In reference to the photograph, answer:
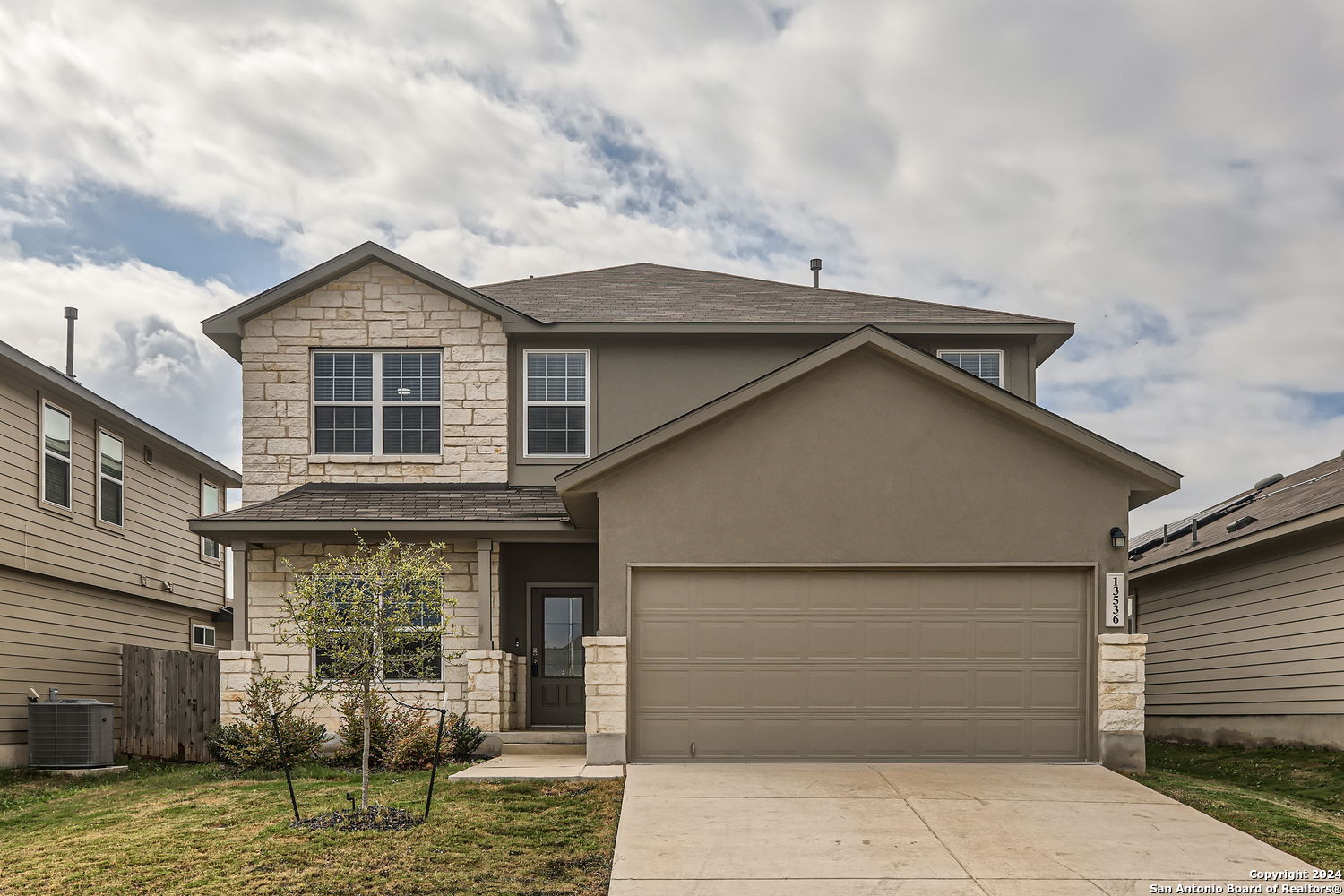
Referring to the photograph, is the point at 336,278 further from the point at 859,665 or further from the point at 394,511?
the point at 859,665

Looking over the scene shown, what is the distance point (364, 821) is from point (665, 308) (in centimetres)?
994

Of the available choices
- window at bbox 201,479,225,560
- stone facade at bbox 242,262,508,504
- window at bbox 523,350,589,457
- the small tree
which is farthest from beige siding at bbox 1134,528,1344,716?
window at bbox 201,479,225,560

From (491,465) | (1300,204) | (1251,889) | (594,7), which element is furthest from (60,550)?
(1300,204)

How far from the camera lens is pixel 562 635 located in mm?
16547

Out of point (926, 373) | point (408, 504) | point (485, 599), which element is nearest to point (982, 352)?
point (926, 373)

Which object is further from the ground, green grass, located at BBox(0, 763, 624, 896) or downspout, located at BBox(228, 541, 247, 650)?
downspout, located at BBox(228, 541, 247, 650)

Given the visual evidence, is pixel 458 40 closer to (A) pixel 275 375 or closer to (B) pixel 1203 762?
(A) pixel 275 375

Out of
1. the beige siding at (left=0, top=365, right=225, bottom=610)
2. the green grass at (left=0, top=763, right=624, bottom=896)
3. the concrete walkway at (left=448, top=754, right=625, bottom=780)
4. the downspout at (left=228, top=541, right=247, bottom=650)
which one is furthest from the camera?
the beige siding at (left=0, top=365, right=225, bottom=610)

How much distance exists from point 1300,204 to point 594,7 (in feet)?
37.4

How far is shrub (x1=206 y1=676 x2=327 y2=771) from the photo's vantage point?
531 inches

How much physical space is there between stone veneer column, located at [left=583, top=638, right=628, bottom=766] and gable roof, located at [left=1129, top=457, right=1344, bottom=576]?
8.54 m

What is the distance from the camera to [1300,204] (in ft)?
60.2

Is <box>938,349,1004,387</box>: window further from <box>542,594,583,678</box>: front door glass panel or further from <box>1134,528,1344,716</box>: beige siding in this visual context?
<box>542,594,583,678</box>: front door glass panel

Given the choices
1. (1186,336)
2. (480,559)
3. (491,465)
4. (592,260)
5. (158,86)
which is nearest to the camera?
(480,559)
